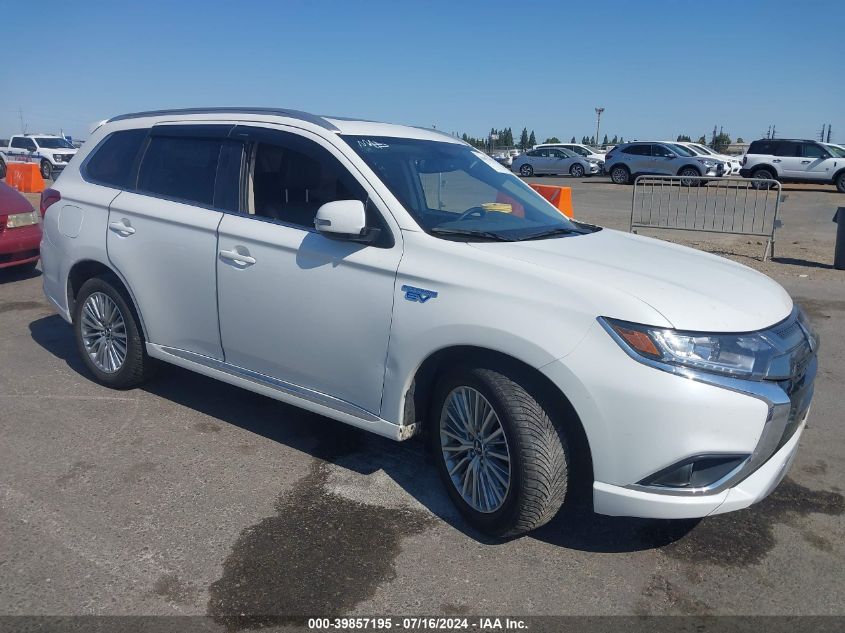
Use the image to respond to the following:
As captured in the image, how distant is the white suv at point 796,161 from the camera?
26406 mm

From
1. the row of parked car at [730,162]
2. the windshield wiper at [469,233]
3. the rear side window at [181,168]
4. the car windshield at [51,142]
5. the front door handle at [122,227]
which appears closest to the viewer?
the windshield wiper at [469,233]

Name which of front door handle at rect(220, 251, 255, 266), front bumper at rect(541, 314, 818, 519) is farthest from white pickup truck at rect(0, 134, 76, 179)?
front bumper at rect(541, 314, 818, 519)

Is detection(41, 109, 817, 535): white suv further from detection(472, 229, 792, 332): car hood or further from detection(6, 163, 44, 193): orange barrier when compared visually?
detection(6, 163, 44, 193): orange barrier

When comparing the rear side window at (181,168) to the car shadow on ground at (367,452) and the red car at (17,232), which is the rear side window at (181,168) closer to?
the car shadow on ground at (367,452)

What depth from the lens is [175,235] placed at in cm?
449

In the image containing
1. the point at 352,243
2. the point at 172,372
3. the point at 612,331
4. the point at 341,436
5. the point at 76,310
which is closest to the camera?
the point at 612,331

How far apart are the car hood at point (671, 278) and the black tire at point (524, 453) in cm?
54

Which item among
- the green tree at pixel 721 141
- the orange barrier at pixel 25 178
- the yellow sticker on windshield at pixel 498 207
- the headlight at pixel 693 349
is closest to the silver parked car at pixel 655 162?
the orange barrier at pixel 25 178

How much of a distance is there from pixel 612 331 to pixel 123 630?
220cm

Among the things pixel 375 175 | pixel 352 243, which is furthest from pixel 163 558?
pixel 375 175

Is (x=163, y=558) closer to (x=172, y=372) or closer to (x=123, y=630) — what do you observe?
(x=123, y=630)

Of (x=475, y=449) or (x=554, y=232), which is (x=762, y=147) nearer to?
(x=554, y=232)

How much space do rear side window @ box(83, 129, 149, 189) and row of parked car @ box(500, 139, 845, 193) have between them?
919 inches

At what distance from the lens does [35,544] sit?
3.32m
